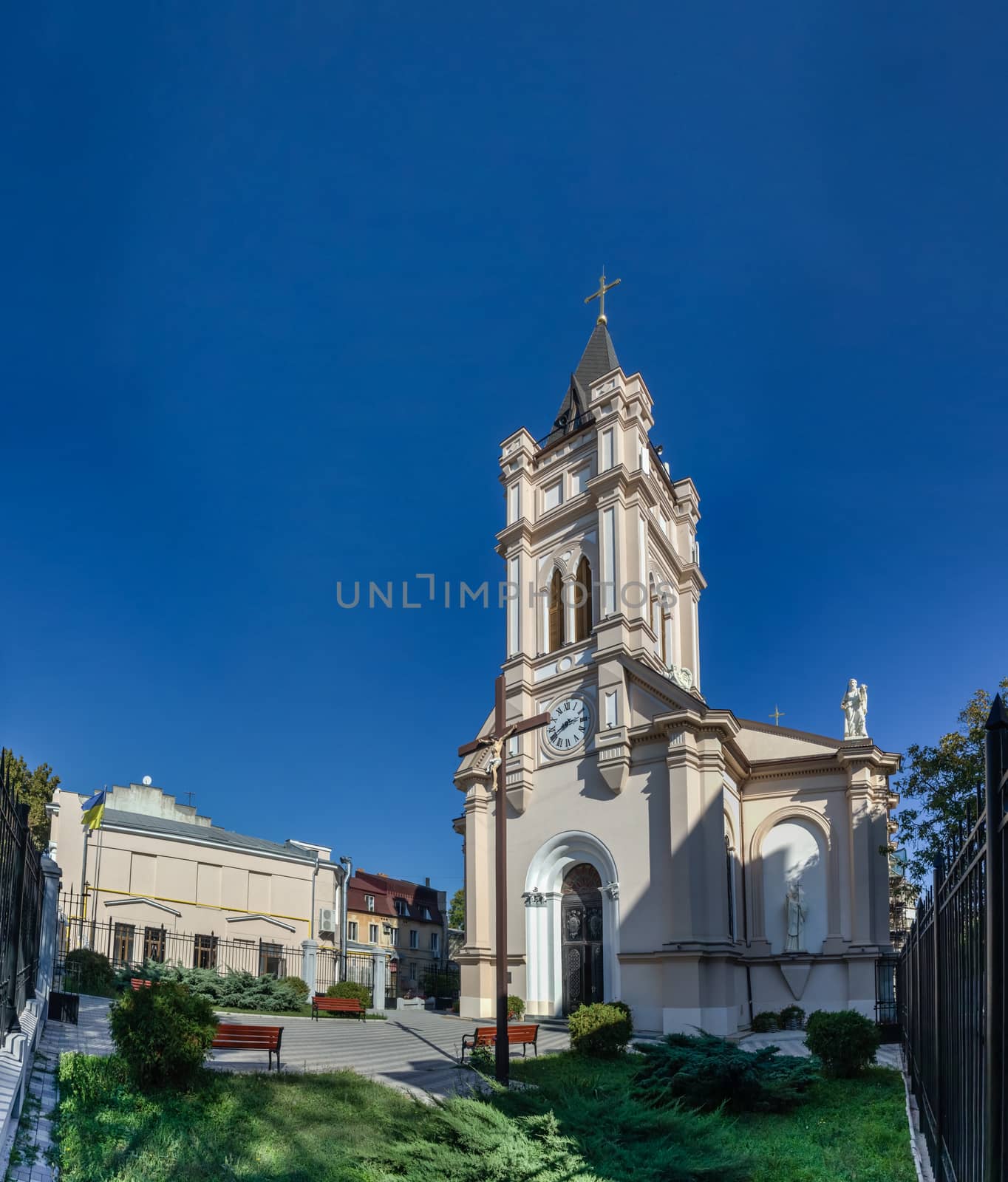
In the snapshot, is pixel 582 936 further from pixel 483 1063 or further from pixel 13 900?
pixel 13 900

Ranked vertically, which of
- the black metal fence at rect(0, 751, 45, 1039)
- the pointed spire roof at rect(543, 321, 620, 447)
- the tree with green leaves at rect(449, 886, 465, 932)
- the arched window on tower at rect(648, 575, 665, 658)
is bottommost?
the tree with green leaves at rect(449, 886, 465, 932)

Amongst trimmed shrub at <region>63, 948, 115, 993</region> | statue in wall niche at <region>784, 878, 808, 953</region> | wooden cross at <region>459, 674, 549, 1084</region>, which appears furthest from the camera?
statue in wall niche at <region>784, 878, 808, 953</region>

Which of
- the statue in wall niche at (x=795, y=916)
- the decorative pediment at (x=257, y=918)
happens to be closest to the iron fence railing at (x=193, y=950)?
the decorative pediment at (x=257, y=918)

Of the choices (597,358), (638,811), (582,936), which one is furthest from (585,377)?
(582,936)

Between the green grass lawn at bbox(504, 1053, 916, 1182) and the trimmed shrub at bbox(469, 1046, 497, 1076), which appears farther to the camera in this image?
the trimmed shrub at bbox(469, 1046, 497, 1076)

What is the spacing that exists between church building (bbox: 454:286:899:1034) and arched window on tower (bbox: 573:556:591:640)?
0.17 ft

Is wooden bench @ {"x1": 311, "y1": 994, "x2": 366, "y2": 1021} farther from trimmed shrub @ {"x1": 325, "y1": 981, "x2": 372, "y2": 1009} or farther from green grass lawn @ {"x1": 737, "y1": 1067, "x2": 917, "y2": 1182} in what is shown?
green grass lawn @ {"x1": 737, "y1": 1067, "x2": 917, "y2": 1182}

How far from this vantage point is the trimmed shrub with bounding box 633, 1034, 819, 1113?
11.9m

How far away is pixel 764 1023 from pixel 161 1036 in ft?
62.5

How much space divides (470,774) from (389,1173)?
22199mm

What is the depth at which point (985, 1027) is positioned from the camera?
13.9 feet

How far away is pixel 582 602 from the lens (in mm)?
29547

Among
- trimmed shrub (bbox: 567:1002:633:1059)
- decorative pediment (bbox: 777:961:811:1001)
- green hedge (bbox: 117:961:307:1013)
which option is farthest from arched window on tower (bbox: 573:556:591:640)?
green hedge (bbox: 117:961:307:1013)

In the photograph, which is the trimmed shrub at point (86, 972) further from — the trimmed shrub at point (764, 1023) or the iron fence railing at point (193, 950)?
the trimmed shrub at point (764, 1023)
